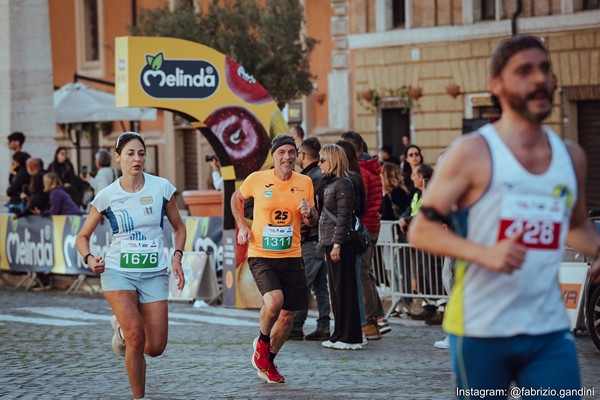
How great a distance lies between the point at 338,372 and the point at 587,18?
1895 centimetres

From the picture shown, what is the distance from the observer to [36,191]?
20.3 metres

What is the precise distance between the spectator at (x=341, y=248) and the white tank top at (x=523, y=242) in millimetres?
7221

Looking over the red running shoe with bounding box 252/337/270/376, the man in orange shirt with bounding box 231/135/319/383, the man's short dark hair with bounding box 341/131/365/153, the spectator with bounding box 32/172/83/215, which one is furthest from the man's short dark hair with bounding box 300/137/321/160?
the spectator with bounding box 32/172/83/215

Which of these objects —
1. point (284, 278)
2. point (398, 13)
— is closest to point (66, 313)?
point (284, 278)

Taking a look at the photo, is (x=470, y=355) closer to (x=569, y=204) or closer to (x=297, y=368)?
(x=569, y=204)

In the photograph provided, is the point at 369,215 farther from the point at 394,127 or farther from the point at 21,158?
the point at 394,127

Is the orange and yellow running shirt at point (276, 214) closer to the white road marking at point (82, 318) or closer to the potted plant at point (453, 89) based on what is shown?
the white road marking at point (82, 318)

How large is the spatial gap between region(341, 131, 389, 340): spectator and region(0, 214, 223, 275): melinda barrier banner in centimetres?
437

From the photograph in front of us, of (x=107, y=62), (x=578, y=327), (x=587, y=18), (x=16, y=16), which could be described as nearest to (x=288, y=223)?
(x=578, y=327)

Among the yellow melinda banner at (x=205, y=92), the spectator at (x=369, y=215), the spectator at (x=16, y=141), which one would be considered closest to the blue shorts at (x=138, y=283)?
the spectator at (x=369, y=215)

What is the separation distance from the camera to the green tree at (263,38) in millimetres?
34719

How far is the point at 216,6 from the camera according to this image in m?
36.2

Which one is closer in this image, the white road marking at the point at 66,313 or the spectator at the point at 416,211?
the spectator at the point at 416,211

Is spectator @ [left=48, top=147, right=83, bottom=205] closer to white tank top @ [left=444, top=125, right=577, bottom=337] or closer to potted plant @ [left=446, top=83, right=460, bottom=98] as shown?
potted plant @ [left=446, top=83, right=460, bottom=98]
